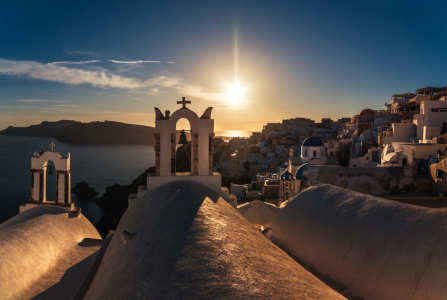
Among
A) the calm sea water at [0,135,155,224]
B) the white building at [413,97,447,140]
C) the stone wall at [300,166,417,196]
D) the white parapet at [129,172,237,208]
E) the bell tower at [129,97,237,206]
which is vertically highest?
the white building at [413,97,447,140]

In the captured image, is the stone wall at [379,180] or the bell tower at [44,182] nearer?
the bell tower at [44,182]

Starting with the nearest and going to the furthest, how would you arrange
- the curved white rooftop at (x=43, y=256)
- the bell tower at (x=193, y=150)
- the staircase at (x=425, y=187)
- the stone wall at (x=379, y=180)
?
1. the curved white rooftop at (x=43, y=256)
2. the bell tower at (x=193, y=150)
3. the stone wall at (x=379, y=180)
4. the staircase at (x=425, y=187)

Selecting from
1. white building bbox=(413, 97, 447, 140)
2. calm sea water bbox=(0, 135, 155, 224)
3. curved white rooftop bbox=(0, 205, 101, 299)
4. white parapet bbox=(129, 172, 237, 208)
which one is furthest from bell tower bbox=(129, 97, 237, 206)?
calm sea water bbox=(0, 135, 155, 224)

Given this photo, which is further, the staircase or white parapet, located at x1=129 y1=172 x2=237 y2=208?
the staircase

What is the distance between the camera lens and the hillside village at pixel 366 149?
60.6 feet

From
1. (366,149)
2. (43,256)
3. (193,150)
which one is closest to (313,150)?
(366,149)

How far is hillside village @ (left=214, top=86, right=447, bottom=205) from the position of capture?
1848 centimetres

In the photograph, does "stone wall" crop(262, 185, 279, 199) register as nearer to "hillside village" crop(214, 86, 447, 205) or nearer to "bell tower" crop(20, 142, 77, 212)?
"hillside village" crop(214, 86, 447, 205)

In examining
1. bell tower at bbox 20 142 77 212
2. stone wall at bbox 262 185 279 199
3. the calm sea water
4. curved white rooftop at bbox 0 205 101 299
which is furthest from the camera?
the calm sea water

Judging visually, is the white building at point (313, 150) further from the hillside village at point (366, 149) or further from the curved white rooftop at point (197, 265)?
the curved white rooftop at point (197, 265)

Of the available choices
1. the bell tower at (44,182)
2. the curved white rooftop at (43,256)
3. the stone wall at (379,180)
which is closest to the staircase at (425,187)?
the stone wall at (379,180)

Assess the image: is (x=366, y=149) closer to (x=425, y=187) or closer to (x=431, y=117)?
(x=431, y=117)

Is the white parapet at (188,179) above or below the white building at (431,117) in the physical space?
below

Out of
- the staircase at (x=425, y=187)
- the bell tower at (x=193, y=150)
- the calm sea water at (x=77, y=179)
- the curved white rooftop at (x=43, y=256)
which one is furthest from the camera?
the calm sea water at (x=77, y=179)
